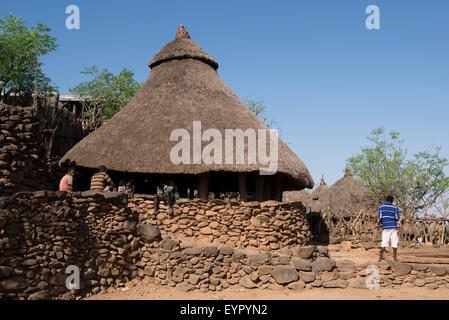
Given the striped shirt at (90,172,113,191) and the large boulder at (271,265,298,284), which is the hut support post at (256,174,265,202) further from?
the striped shirt at (90,172,113,191)

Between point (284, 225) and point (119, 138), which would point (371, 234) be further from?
point (119, 138)

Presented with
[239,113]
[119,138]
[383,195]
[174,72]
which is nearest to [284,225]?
[239,113]

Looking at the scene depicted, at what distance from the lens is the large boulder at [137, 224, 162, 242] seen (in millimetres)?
9648

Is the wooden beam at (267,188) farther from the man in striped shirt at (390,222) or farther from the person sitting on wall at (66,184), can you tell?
the person sitting on wall at (66,184)

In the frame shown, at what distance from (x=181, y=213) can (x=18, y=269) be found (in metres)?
4.20

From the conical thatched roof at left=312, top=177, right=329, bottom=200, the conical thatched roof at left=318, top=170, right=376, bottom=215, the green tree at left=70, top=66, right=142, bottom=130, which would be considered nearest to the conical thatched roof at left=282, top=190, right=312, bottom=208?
the conical thatched roof at left=312, top=177, right=329, bottom=200

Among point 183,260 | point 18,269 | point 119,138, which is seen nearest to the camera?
point 18,269

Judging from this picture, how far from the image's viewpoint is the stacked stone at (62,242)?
6922 mm

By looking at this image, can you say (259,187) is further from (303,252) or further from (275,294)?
(275,294)

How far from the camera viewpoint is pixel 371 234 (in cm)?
1564

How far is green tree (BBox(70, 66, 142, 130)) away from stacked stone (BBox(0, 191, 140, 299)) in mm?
12715

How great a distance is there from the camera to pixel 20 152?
8922mm

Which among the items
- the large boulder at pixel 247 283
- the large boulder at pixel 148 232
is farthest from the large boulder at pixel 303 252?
the large boulder at pixel 148 232

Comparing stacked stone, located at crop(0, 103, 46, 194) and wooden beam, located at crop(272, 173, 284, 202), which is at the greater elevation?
stacked stone, located at crop(0, 103, 46, 194)
